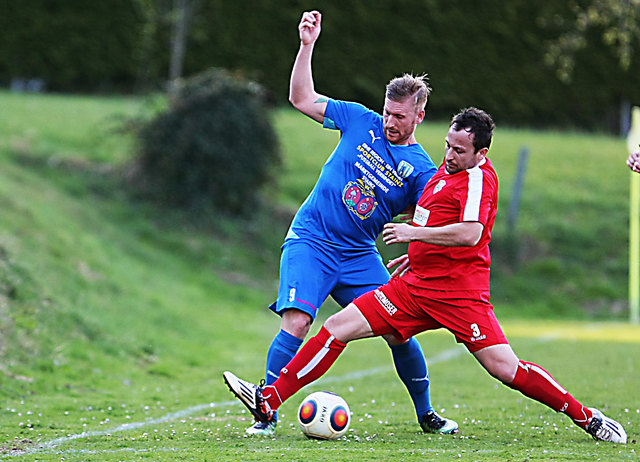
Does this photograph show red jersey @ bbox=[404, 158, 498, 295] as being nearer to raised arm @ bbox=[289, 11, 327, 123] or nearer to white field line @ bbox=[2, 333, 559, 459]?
raised arm @ bbox=[289, 11, 327, 123]

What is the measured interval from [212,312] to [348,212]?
8.93 metres

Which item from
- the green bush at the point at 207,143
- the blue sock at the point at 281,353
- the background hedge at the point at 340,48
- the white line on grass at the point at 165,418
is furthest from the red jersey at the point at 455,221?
the background hedge at the point at 340,48

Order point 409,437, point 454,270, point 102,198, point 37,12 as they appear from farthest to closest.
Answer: point 37,12 < point 102,198 < point 409,437 < point 454,270

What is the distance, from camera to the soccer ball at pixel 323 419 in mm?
5773

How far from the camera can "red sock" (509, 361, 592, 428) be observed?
5559 millimetres

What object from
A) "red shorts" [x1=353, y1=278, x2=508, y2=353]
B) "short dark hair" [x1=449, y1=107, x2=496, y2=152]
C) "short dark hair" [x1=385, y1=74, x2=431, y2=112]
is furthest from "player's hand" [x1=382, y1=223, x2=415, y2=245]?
"short dark hair" [x1=385, y1=74, x2=431, y2=112]

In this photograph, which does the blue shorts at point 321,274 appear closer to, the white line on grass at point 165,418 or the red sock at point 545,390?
the red sock at point 545,390

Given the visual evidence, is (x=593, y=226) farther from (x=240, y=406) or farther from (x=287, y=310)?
(x=287, y=310)

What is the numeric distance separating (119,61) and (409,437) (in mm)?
21167

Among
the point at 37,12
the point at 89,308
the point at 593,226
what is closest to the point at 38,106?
the point at 37,12

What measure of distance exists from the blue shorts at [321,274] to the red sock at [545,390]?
3.99 ft

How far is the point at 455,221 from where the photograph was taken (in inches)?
215

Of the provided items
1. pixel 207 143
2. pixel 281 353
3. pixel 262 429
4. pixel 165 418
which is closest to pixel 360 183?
pixel 281 353

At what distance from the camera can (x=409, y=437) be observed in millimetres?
5934
